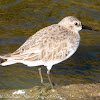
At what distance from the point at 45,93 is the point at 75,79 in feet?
6.39

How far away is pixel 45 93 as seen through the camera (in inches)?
235

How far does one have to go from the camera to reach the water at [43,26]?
7.67m

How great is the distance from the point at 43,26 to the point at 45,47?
470 cm

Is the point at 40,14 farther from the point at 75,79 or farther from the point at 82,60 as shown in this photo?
the point at 75,79

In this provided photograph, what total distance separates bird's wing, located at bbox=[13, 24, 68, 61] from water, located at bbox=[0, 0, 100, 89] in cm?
131

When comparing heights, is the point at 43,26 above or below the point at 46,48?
below

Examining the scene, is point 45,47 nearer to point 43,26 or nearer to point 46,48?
point 46,48

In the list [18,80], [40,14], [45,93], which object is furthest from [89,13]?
[45,93]

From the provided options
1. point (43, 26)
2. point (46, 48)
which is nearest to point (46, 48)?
point (46, 48)

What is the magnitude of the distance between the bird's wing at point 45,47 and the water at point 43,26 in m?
1.31

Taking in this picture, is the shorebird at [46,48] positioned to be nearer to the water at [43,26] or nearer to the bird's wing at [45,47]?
the bird's wing at [45,47]

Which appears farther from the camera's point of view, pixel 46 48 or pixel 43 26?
pixel 43 26

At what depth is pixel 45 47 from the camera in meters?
6.21

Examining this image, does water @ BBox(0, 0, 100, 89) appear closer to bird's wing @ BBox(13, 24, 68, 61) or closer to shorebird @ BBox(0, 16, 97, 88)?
shorebird @ BBox(0, 16, 97, 88)
